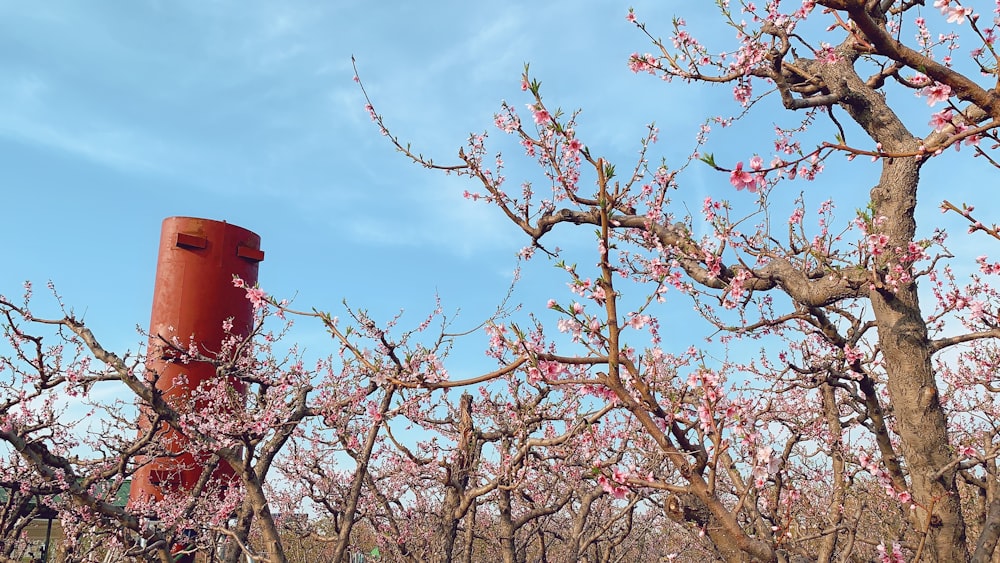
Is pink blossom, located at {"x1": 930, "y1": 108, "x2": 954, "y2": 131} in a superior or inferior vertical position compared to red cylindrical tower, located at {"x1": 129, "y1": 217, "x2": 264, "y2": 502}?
inferior

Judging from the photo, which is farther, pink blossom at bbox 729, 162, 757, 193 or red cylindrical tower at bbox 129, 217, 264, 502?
red cylindrical tower at bbox 129, 217, 264, 502

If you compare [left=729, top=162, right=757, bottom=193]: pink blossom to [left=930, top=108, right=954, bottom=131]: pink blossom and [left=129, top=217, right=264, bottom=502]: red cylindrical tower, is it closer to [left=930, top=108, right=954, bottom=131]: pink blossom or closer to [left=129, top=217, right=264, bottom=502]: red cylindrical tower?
[left=930, top=108, right=954, bottom=131]: pink blossom

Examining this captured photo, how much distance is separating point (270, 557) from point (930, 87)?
596 cm

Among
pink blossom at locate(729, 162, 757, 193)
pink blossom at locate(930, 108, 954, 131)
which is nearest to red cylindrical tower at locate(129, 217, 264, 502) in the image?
pink blossom at locate(729, 162, 757, 193)

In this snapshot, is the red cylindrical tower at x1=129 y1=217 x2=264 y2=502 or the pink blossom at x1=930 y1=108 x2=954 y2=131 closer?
the pink blossom at x1=930 y1=108 x2=954 y2=131

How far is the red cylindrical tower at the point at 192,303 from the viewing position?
9.88 metres

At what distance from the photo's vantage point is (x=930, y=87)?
12.1 ft

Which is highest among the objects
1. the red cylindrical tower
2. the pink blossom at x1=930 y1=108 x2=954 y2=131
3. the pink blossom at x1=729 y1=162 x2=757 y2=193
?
the red cylindrical tower

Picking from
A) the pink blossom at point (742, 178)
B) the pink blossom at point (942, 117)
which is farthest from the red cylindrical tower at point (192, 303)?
the pink blossom at point (942, 117)

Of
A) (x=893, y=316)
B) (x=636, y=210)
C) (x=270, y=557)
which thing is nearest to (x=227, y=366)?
(x=270, y=557)

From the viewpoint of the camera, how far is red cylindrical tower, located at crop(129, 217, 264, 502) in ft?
32.4

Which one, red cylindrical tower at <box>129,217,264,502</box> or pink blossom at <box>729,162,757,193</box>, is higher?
red cylindrical tower at <box>129,217,264,502</box>

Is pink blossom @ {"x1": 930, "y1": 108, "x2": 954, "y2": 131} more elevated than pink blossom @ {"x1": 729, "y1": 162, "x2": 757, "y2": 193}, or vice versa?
pink blossom @ {"x1": 930, "y1": 108, "x2": 954, "y2": 131}

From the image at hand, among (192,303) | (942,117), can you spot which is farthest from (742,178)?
(192,303)
